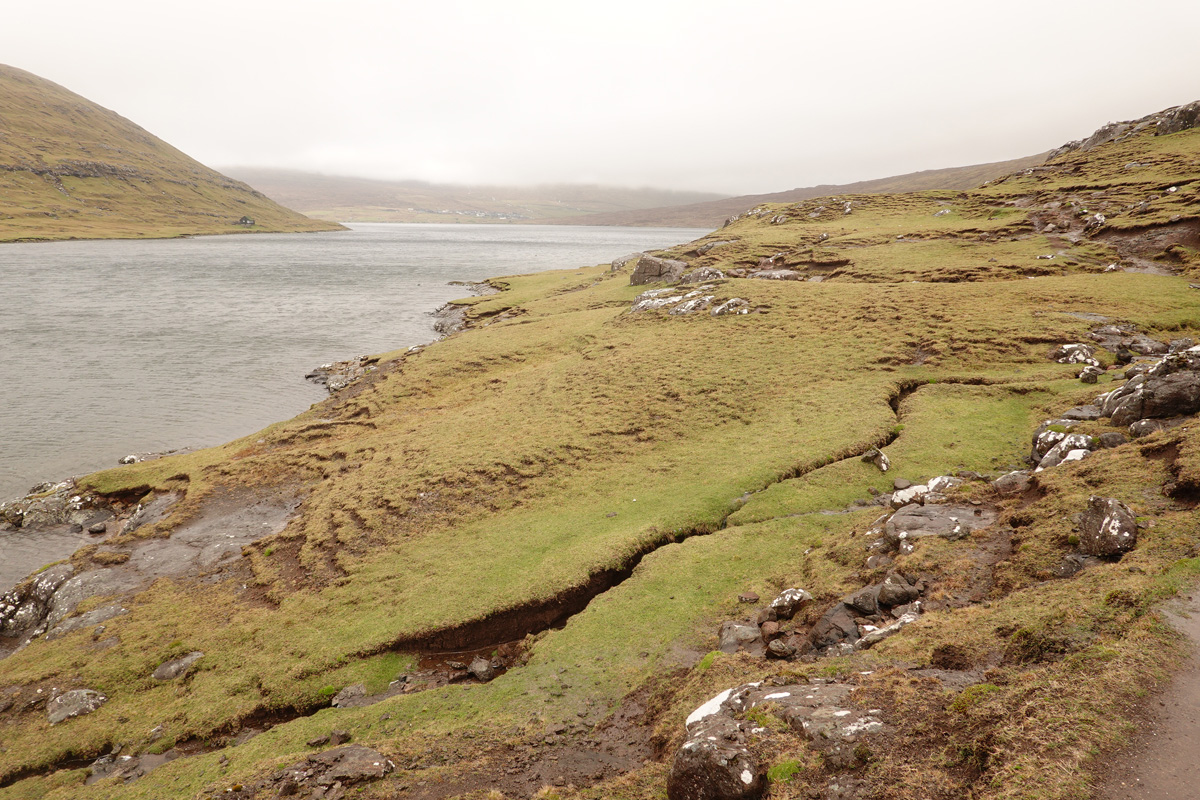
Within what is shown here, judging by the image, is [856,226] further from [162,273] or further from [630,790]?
[162,273]

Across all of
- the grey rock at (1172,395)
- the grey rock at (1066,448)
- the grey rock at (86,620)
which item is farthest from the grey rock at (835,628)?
the grey rock at (86,620)

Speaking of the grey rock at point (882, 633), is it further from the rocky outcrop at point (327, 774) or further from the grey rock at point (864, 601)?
the rocky outcrop at point (327, 774)

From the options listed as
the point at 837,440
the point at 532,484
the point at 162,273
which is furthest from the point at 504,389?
the point at 162,273

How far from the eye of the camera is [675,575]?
18.0 meters

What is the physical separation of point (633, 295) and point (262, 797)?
176 ft

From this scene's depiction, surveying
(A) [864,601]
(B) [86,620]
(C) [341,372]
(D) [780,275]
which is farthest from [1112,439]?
(C) [341,372]

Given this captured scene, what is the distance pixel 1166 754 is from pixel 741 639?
27.2 ft

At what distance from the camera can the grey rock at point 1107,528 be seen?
37.1 ft

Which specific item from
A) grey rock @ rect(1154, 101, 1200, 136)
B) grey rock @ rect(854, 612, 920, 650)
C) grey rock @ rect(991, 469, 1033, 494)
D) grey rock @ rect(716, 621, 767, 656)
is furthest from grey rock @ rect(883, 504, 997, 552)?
grey rock @ rect(1154, 101, 1200, 136)

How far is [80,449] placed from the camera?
34.8 meters

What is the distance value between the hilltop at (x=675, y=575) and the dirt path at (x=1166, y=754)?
0.70 feet

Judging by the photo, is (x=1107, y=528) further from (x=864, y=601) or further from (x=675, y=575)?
(x=675, y=575)

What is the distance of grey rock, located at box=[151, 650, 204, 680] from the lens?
1669 centimetres

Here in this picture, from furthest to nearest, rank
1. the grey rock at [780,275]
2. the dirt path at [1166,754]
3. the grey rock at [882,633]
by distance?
the grey rock at [780,275], the grey rock at [882,633], the dirt path at [1166,754]
